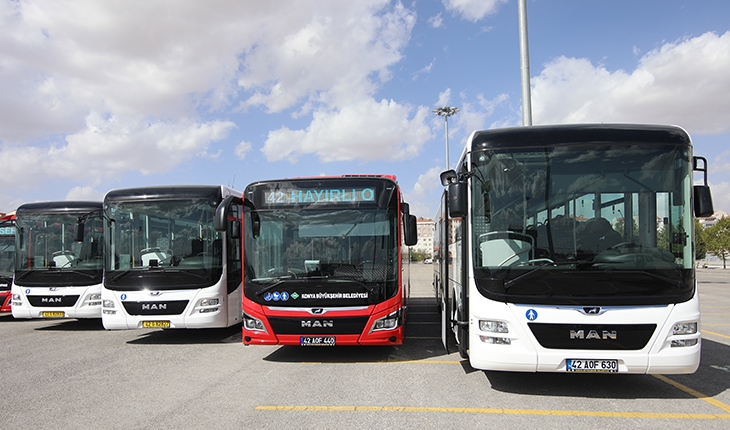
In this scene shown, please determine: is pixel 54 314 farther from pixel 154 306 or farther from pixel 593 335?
pixel 593 335

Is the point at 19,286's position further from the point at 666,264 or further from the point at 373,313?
the point at 666,264

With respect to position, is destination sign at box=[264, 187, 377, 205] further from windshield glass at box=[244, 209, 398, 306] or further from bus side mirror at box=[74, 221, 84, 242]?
bus side mirror at box=[74, 221, 84, 242]

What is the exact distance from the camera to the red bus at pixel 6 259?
1383 cm

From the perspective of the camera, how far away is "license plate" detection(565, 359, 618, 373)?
5.63 meters

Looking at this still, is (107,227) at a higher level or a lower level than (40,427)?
higher

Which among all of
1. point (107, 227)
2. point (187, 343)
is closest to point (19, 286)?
point (107, 227)

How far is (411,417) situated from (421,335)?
5633 mm

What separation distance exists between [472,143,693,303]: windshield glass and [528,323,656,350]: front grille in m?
0.32

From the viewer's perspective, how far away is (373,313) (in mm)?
7770

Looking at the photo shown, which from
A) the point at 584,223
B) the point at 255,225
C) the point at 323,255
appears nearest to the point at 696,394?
the point at 584,223

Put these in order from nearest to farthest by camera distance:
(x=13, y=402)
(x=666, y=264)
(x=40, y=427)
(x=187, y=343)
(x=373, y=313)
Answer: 1. (x=40, y=427)
2. (x=666, y=264)
3. (x=13, y=402)
4. (x=373, y=313)
5. (x=187, y=343)

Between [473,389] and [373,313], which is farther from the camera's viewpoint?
[373,313]

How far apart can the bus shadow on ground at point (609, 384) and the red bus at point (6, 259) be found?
1300 centimetres

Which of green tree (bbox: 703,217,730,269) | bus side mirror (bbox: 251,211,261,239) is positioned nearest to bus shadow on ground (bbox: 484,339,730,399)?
bus side mirror (bbox: 251,211,261,239)
